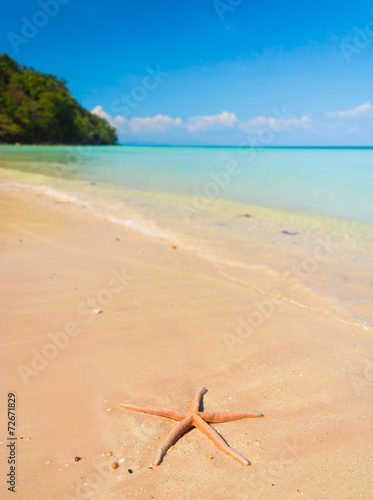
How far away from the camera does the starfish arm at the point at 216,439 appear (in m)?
2.38

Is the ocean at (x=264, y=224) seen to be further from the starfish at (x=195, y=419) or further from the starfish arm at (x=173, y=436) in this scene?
the starfish arm at (x=173, y=436)

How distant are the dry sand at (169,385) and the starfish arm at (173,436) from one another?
57mm

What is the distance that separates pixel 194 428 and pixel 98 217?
8592 mm

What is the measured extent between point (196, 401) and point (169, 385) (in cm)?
43

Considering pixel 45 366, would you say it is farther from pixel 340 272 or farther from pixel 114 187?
pixel 114 187

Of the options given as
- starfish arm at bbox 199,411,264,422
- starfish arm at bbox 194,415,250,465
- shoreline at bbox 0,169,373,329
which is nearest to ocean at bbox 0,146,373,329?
shoreline at bbox 0,169,373,329

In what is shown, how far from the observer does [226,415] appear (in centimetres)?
273

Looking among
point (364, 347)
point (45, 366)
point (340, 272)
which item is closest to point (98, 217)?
point (340, 272)

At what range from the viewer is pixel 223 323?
4.38m

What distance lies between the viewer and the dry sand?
232cm

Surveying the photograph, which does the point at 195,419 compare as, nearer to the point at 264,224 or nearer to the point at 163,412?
the point at 163,412

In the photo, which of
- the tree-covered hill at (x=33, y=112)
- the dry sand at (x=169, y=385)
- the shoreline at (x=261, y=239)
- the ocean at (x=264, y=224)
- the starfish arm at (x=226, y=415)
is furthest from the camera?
the tree-covered hill at (x=33, y=112)

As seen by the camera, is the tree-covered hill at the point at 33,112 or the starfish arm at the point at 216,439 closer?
the starfish arm at the point at 216,439

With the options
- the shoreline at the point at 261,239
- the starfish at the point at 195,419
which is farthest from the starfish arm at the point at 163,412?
the shoreline at the point at 261,239
